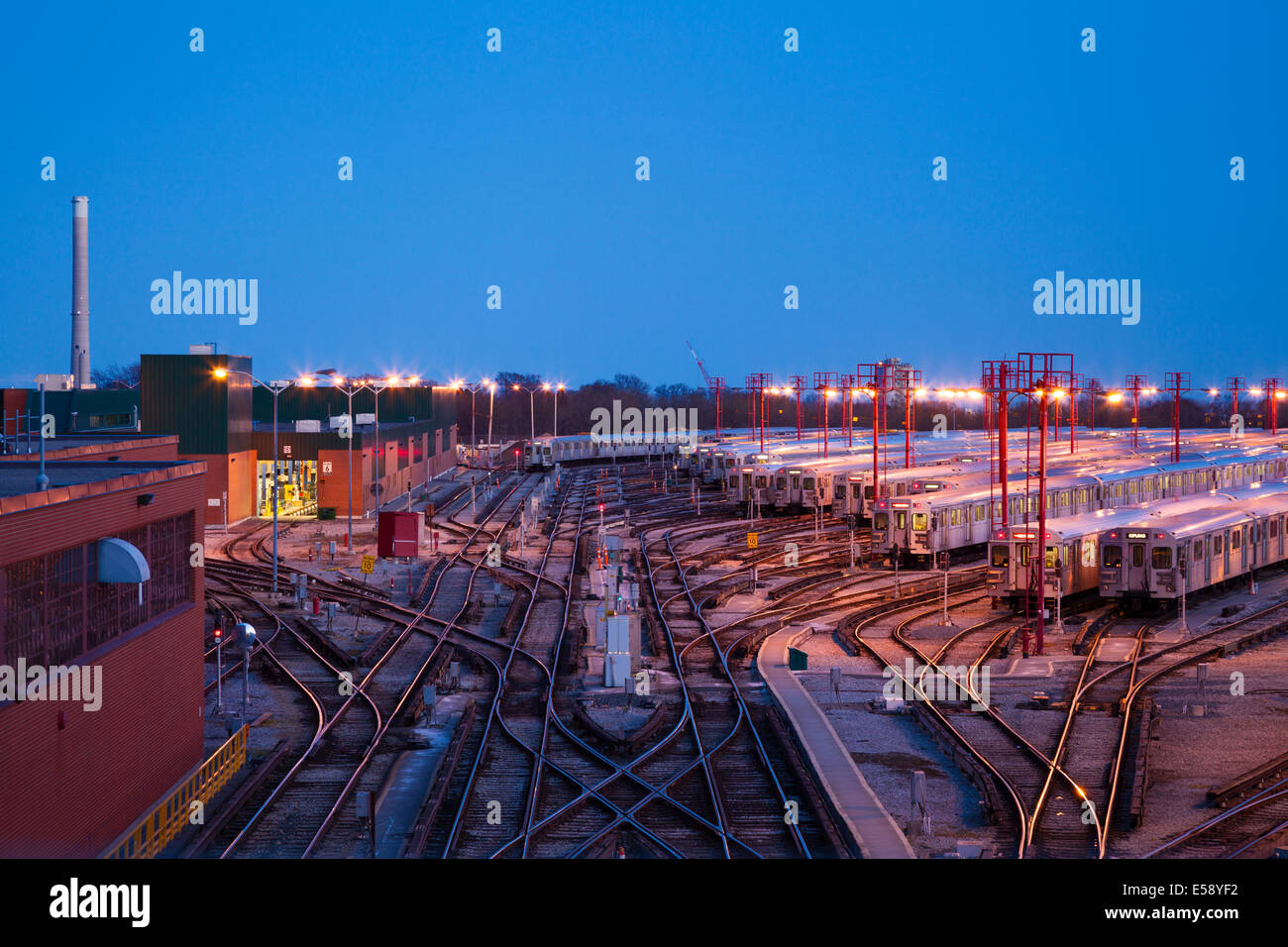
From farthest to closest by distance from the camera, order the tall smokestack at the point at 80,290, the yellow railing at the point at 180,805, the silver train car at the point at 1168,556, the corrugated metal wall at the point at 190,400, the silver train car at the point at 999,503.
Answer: the tall smokestack at the point at 80,290 → the corrugated metal wall at the point at 190,400 → the silver train car at the point at 999,503 → the silver train car at the point at 1168,556 → the yellow railing at the point at 180,805

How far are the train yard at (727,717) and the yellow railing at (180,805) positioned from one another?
1.40ft

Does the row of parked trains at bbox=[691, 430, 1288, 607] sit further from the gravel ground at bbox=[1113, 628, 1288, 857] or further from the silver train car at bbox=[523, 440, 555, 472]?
the silver train car at bbox=[523, 440, 555, 472]

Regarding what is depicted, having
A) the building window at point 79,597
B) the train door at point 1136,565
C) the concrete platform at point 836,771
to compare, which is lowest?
the concrete platform at point 836,771

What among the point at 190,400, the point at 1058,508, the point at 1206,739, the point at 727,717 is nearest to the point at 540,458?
the point at 190,400

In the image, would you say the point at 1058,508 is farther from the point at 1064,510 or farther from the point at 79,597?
the point at 79,597

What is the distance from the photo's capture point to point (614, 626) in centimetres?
2355

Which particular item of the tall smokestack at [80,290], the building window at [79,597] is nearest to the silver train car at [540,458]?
the tall smokestack at [80,290]

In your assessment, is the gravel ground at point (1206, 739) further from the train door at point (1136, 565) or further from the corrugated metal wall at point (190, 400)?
the corrugated metal wall at point (190, 400)

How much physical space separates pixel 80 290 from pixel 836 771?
197ft

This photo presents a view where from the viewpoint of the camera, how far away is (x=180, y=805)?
1573cm

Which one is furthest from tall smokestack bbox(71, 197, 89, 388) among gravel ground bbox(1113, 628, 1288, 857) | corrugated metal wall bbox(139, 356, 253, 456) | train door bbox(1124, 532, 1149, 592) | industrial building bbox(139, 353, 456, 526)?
gravel ground bbox(1113, 628, 1288, 857)

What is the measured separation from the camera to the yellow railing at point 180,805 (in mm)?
13523
